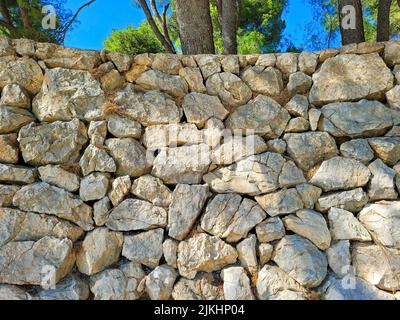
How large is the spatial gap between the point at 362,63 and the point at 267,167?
143 centimetres

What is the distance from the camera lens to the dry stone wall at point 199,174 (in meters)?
2.60

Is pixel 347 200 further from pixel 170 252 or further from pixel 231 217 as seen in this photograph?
pixel 170 252

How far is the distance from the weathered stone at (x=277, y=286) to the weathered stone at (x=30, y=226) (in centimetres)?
167

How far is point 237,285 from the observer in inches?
102

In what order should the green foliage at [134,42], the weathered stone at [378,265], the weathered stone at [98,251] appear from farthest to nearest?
the green foliage at [134,42], the weathered stone at [98,251], the weathered stone at [378,265]

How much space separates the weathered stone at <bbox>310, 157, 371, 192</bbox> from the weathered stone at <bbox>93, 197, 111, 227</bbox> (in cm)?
187

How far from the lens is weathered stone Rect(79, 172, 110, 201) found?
108 inches

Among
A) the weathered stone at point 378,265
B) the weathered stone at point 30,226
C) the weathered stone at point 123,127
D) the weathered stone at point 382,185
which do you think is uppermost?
the weathered stone at point 123,127

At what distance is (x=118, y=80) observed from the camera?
3.03 metres

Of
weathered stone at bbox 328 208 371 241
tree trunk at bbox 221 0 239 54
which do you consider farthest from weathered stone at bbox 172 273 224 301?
tree trunk at bbox 221 0 239 54

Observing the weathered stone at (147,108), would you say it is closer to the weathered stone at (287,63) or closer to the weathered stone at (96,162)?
the weathered stone at (96,162)

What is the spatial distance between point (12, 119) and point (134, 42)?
3.37 metres

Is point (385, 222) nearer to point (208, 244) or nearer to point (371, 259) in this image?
point (371, 259)

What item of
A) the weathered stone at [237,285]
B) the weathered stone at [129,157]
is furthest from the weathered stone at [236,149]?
the weathered stone at [237,285]
